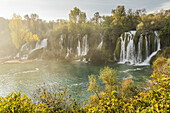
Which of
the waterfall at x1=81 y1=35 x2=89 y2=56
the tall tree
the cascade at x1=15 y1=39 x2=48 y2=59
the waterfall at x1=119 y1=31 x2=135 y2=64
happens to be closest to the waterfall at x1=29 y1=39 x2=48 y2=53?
the cascade at x1=15 y1=39 x2=48 y2=59

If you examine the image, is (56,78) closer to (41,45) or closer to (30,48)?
(41,45)

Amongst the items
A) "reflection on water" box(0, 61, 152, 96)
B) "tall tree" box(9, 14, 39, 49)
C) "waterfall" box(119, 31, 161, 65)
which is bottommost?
"reflection on water" box(0, 61, 152, 96)

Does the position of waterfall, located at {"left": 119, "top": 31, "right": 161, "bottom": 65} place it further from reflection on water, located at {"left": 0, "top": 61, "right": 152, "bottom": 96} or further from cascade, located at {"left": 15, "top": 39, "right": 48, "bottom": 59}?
cascade, located at {"left": 15, "top": 39, "right": 48, "bottom": 59}

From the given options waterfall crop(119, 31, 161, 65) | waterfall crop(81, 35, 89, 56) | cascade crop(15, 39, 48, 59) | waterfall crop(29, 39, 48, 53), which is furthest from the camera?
waterfall crop(29, 39, 48, 53)

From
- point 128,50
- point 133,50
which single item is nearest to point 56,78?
point 128,50

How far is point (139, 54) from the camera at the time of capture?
41.7 metres

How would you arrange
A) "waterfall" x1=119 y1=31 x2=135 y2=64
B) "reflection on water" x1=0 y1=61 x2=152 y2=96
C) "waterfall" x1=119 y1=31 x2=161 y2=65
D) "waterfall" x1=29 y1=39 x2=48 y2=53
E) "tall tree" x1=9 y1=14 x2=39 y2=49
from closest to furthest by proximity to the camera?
"reflection on water" x1=0 y1=61 x2=152 y2=96 → "waterfall" x1=119 y1=31 x2=161 y2=65 → "waterfall" x1=119 y1=31 x2=135 y2=64 → "tall tree" x1=9 y1=14 x2=39 y2=49 → "waterfall" x1=29 y1=39 x2=48 y2=53

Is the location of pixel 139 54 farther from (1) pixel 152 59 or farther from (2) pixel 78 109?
(2) pixel 78 109

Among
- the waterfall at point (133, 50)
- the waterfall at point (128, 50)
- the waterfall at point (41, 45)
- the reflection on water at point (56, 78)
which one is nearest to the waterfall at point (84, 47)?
the waterfall at point (133, 50)

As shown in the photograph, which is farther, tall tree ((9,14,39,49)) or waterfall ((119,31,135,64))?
tall tree ((9,14,39,49))

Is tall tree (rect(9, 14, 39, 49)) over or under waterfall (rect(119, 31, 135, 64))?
over

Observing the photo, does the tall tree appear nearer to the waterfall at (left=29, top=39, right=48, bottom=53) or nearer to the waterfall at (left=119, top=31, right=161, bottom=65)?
the waterfall at (left=29, top=39, right=48, bottom=53)

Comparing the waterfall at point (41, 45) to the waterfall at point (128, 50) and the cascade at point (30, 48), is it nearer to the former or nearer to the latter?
the cascade at point (30, 48)

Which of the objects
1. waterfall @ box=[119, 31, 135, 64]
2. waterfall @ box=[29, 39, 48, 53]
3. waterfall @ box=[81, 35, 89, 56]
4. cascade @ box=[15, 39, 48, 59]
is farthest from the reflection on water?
waterfall @ box=[29, 39, 48, 53]
